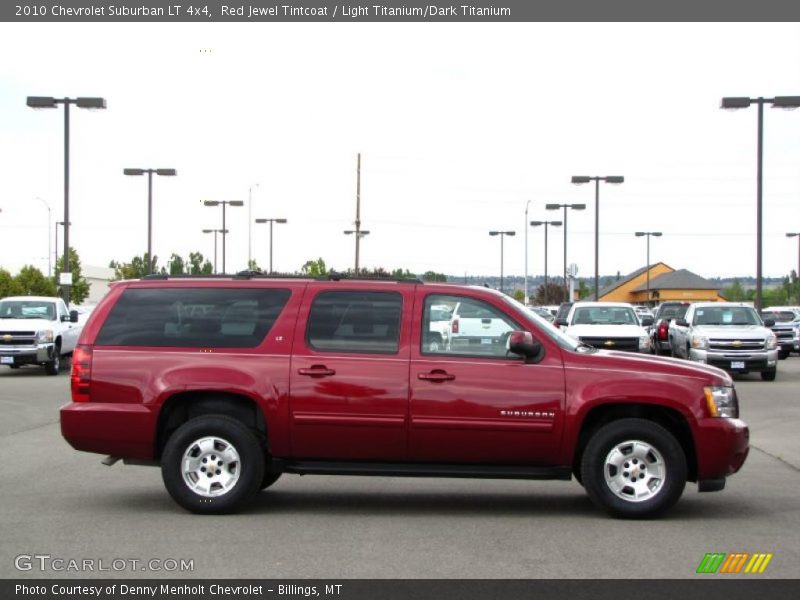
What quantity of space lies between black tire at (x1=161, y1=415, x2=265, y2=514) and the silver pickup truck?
1761 cm

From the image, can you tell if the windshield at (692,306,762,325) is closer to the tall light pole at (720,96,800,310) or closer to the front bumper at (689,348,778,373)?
the front bumper at (689,348,778,373)

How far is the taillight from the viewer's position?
900cm

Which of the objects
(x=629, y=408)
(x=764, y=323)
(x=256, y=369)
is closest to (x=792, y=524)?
(x=629, y=408)

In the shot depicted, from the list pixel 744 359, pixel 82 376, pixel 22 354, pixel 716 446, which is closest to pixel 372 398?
pixel 82 376

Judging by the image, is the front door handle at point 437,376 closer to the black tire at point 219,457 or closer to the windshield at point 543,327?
the windshield at point 543,327

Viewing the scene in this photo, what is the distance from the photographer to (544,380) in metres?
8.70

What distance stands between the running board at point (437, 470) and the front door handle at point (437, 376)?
70 centimetres

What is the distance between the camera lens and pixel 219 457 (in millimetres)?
8844

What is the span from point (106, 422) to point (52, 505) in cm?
103

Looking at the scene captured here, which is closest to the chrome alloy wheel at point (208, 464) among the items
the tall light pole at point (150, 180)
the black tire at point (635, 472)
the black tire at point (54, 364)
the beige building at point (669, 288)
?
the black tire at point (635, 472)

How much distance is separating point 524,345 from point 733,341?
17.2 m

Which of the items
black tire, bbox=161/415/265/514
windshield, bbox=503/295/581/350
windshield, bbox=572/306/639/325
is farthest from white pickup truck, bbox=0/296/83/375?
windshield, bbox=503/295/581/350

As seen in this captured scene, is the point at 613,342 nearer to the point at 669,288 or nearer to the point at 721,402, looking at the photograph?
the point at 721,402
